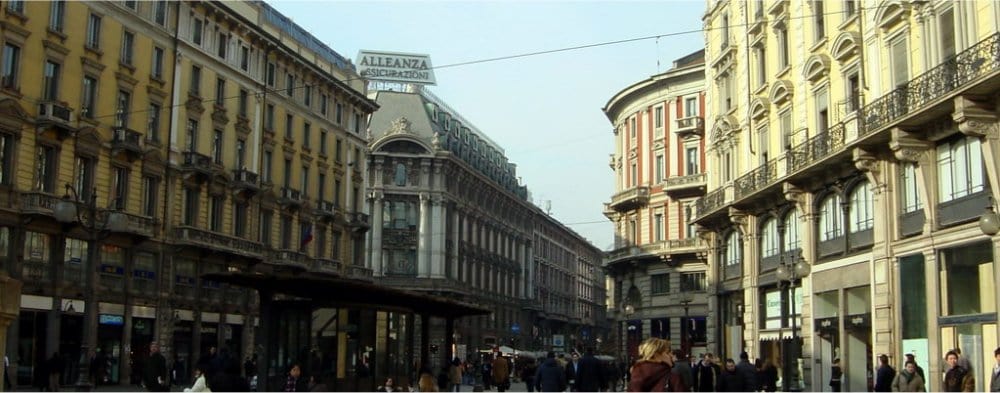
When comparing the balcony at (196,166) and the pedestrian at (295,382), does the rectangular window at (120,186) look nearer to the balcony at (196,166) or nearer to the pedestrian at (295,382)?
the balcony at (196,166)

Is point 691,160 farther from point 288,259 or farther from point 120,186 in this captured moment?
point 120,186

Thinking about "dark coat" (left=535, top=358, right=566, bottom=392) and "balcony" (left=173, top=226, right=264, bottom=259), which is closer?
"dark coat" (left=535, top=358, right=566, bottom=392)

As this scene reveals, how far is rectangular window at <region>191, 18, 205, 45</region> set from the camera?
163 ft

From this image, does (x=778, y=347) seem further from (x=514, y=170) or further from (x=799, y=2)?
(x=514, y=170)

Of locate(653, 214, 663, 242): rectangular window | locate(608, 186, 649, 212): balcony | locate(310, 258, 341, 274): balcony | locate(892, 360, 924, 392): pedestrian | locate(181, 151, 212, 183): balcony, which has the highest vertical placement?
locate(608, 186, 649, 212): balcony

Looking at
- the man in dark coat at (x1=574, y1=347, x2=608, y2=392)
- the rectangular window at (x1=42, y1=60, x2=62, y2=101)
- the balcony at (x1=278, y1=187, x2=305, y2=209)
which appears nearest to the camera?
the man in dark coat at (x1=574, y1=347, x2=608, y2=392)

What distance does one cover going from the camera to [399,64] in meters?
61.6

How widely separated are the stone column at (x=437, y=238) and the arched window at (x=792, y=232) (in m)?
47.7

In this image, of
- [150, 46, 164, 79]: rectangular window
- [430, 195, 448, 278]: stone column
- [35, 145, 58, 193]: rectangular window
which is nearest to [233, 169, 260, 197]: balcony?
[150, 46, 164, 79]: rectangular window

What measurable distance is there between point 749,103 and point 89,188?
25.1 meters

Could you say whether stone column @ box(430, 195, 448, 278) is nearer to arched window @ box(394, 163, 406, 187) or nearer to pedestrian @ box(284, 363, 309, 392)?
arched window @ box(394, 163, 406, 187)

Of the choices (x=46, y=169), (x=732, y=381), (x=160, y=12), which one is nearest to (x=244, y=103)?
(x=160, y=12)

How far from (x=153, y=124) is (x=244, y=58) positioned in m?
9.10

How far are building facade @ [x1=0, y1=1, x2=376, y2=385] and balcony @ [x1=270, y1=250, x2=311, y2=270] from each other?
0.10 meters
